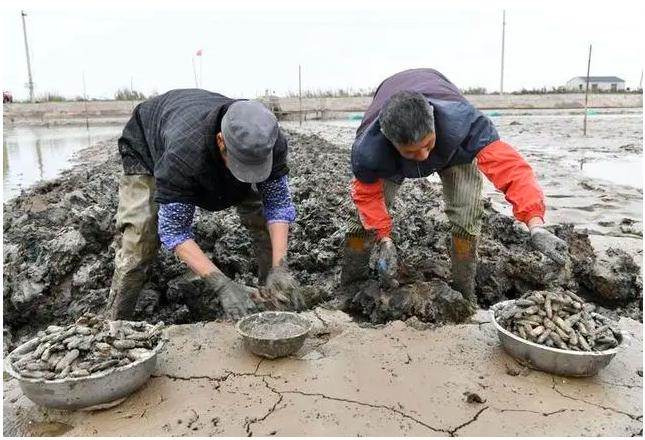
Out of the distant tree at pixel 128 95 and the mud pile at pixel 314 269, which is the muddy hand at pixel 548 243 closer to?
the mud pile at pixel 314 269

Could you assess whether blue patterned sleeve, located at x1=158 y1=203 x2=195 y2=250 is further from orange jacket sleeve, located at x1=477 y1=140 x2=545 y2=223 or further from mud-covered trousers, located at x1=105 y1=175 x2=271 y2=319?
orange jacket sleeve, located at x1=477 y1=140 x2=545 y2=223

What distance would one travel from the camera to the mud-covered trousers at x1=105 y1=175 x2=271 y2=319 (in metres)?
3.62

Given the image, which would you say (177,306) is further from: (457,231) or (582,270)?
(582,270)

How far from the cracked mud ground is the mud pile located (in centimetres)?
66

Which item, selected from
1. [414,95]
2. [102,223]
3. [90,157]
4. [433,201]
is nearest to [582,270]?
[433,201]

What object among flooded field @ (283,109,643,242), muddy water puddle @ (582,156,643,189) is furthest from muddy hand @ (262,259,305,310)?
muddy water puddle @ (582,156,643,189)

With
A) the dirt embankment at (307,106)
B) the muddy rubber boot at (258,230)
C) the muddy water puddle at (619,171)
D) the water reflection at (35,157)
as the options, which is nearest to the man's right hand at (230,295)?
the muddy rubber boot at (258,230)

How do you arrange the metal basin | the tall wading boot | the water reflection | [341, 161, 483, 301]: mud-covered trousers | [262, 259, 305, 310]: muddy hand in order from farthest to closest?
the water reflection
[341, 161, 483, 301]: mud-covered trousers
the tall wading boot
[262, 259, 305, 310]: muddy hand
the metal basin

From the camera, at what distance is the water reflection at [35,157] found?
10.1 metres

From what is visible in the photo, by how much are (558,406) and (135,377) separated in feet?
6.79

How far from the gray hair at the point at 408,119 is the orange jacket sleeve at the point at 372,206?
0.61 m

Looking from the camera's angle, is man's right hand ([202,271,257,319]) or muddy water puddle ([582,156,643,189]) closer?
man's right hand ([202,271,257,319])

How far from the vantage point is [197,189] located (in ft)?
10.4

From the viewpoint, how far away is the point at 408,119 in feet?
9.60
